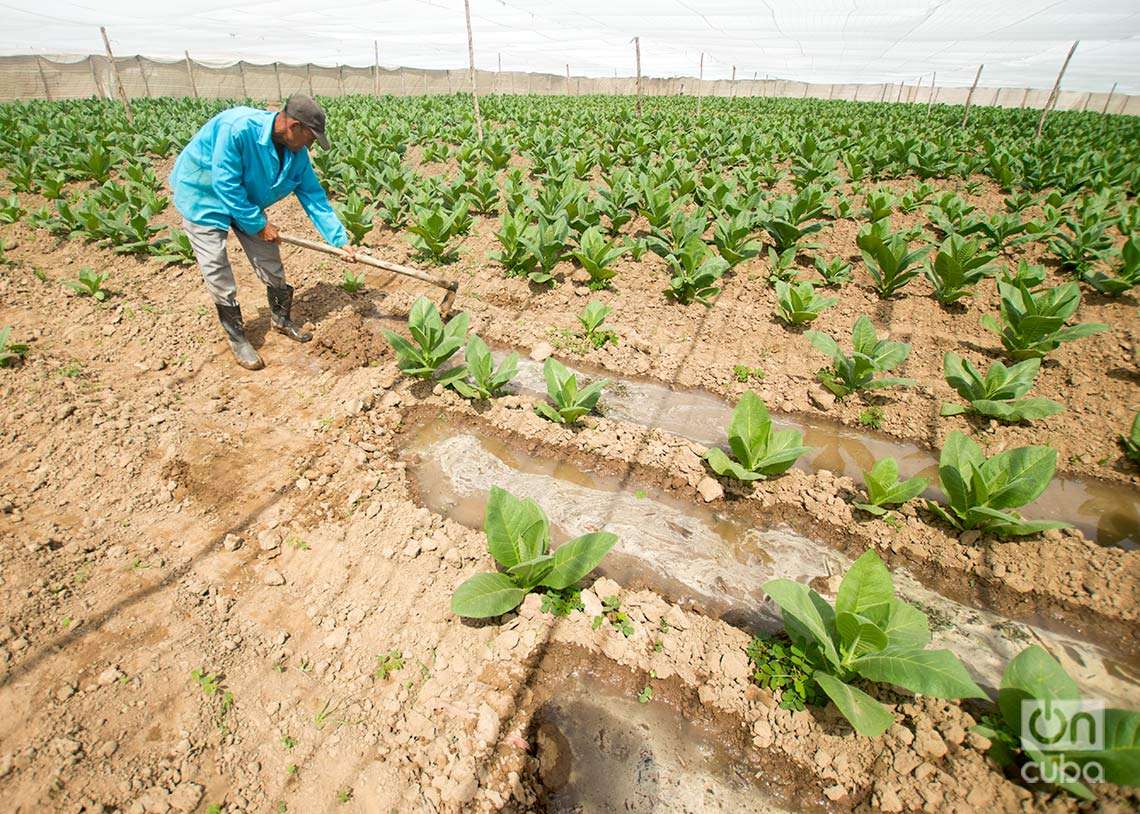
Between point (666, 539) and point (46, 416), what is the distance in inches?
174

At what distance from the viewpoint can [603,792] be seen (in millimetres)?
2076

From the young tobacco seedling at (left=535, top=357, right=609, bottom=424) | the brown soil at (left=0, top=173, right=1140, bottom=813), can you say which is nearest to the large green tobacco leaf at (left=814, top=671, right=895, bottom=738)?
the brown soil at (left=0, top=173, right=1140, bottom=813)

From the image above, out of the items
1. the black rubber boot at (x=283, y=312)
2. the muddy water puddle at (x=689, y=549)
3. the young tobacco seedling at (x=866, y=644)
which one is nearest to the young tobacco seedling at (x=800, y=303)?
the muddy water puddle at (x=689, y=549)

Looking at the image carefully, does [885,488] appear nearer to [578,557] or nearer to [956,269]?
[578,557]

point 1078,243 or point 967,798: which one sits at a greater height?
point 1078,243

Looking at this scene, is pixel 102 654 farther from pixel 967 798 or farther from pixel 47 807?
pixel 967 798

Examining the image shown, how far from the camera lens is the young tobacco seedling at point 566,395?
12.6 ft

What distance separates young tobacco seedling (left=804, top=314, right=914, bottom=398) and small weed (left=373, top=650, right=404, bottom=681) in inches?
144

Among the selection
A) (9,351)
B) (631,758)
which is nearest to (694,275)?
(631,758)

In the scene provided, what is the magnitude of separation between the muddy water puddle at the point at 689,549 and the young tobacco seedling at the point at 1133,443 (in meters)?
2.02

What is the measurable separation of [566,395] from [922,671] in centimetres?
259

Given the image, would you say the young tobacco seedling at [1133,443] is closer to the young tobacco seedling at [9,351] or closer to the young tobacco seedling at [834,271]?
the young tobacco seedling at [834,271]

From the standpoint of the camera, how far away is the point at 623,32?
35.6 m

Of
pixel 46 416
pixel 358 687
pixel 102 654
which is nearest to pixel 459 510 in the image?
pixel 358 687
